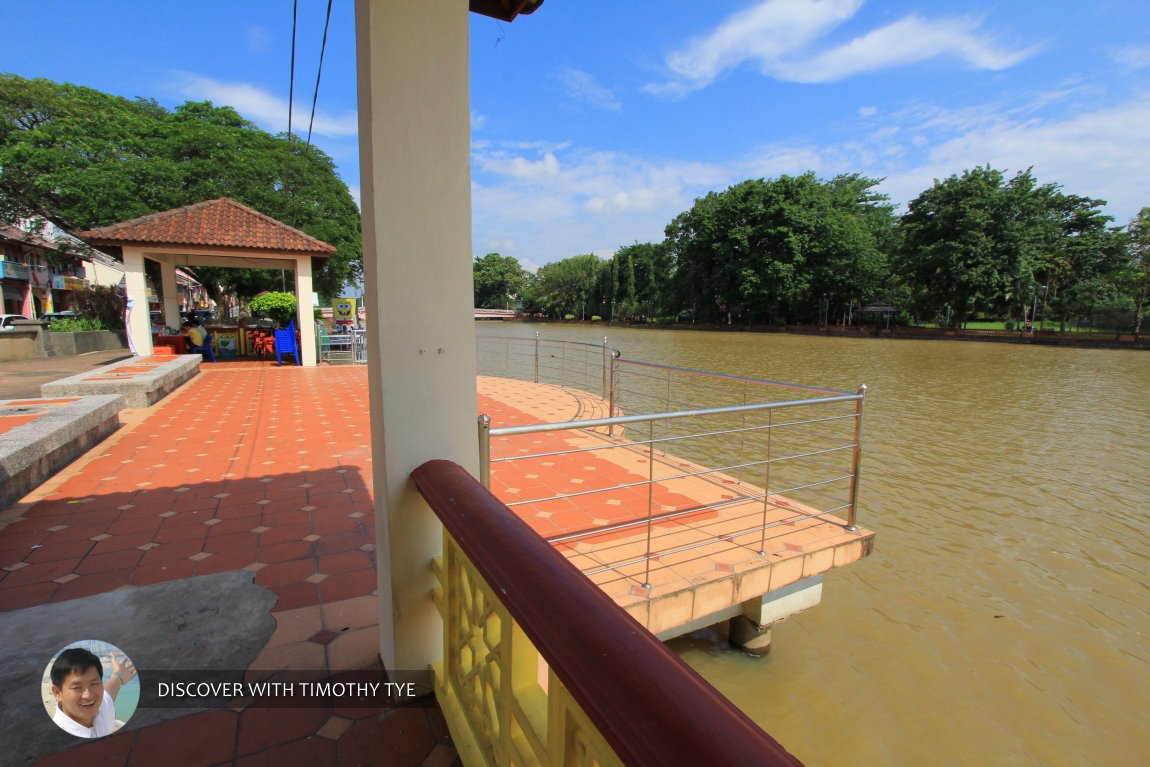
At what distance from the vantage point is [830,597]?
14.0 ft

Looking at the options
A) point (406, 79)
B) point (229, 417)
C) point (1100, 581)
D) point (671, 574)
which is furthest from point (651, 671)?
point (229, 417)

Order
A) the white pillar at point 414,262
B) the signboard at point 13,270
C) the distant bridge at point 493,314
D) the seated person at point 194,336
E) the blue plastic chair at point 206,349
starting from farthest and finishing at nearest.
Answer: the distant bridge at point 493,314
the signboard at point 13,270
the blue plastic chair at point 206,349
the seated person at point 194,336
the white pillar at point 414,262

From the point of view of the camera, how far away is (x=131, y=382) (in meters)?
6.64

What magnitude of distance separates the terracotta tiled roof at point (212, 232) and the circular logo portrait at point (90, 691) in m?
10.3

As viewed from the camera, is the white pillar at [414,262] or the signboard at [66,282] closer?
the white pillar at [414,262]

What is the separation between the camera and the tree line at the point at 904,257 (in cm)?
3203

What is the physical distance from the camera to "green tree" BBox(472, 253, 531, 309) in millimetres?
79688

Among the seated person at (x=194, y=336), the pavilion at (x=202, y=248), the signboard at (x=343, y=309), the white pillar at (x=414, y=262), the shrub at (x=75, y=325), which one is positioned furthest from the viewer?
the signboard at (x=343, y=309)

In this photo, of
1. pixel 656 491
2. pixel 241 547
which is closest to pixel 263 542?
pixel 241 547

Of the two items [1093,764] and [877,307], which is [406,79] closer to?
[1093,764]

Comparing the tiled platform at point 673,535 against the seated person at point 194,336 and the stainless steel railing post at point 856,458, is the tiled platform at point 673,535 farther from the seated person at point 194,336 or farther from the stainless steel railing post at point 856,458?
the seated person at point 194,336

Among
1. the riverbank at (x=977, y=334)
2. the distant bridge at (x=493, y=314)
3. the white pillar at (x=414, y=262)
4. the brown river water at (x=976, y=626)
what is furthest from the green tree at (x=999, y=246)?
the distant bridge at (x=493, y=314)

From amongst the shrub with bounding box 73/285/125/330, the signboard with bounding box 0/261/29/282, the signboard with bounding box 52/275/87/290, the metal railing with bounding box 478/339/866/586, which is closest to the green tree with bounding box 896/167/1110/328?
the metal railing with bounding box 478/339/866/586

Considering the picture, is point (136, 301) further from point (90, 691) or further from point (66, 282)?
point (66, 282)
